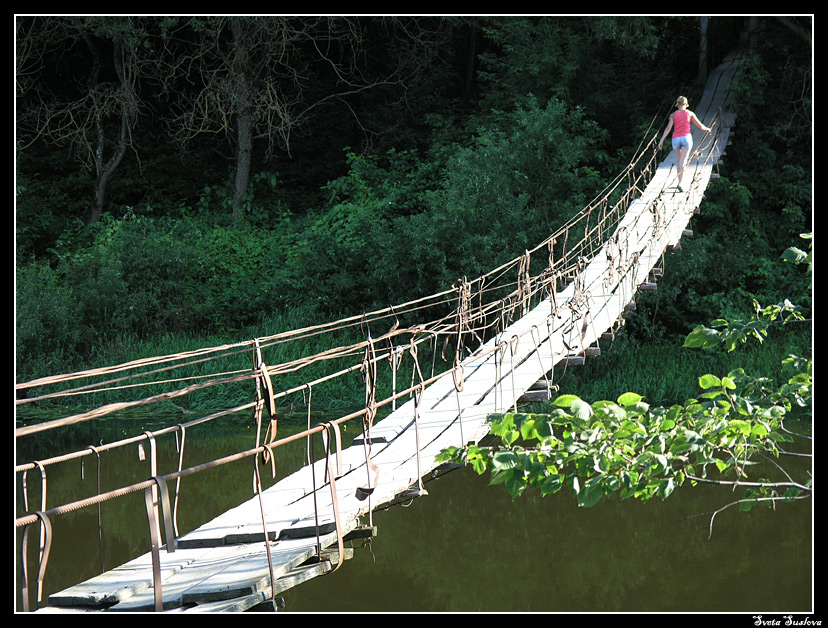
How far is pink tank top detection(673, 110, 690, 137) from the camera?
24.8ft

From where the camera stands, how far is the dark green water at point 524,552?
16.2ft

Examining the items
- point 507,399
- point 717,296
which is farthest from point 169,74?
point 507,399

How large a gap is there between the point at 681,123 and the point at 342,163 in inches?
231

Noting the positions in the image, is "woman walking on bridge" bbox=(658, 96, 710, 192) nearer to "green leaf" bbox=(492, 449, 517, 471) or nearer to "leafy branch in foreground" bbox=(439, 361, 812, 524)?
"leafy branch in foreground" bbox=(439, 361, 812, 524)

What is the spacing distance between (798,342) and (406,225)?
4.20 meters

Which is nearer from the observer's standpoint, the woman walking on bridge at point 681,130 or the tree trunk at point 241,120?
the woman walking on bridge at point 681,130

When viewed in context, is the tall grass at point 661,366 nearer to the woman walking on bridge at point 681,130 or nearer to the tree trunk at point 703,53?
the woman walking on bridge at point 681,130

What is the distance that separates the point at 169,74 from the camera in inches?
487

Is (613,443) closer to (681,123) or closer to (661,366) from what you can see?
(681,123)

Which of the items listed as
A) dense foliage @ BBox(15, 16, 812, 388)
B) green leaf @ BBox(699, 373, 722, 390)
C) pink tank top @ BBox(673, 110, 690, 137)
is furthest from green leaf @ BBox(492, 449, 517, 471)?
dense foliage @ BBox(15, 16, 812, 388)

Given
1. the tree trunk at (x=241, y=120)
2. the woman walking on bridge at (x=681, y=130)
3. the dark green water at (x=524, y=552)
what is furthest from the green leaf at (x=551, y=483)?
the tree trunk at (x=241, y=120)

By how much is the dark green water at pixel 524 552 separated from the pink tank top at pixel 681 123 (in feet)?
10.3

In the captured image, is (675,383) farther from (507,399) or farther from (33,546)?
(33,546)

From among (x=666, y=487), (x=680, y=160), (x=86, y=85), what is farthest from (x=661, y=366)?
(x=86, y=85)
